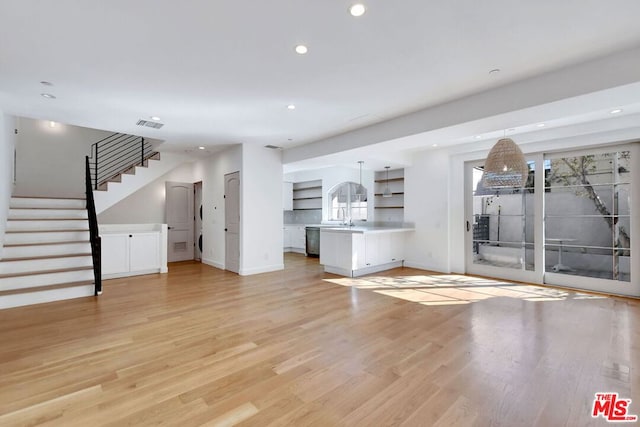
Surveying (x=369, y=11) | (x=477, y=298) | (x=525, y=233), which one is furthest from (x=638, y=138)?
(x=369, y=11)

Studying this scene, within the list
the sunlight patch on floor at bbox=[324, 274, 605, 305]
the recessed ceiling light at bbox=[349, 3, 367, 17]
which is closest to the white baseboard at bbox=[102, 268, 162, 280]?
the sunlight patch on floor at bbox=[324, 274, 605, 305]

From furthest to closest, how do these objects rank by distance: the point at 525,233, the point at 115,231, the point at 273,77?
1. the point at 115,231
2. the point at 525,233
3. the point at 273,77

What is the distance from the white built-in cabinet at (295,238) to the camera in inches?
366

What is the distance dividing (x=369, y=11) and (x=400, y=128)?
2489mm

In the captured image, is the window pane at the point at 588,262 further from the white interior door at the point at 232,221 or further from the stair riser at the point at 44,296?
the stair riser at the point at 44,296

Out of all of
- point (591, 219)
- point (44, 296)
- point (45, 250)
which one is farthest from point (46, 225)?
point (591, 219)

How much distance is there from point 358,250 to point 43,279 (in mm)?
5154

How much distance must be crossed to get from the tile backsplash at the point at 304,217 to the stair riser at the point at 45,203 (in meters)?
5.82

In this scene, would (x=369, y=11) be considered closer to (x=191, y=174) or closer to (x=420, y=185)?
(x=420, y=185)

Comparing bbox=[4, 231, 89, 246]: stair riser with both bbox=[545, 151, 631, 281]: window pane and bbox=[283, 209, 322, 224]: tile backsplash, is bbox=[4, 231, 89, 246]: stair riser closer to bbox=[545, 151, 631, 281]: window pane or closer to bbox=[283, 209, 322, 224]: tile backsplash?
bbox=[283, 209, 322, 224]: tile backsplash

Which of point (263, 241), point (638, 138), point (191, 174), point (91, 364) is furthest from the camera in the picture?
point (191, 174)

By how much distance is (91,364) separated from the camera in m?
2.47

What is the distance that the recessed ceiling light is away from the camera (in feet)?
6.86

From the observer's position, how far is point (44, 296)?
4.16 meters
